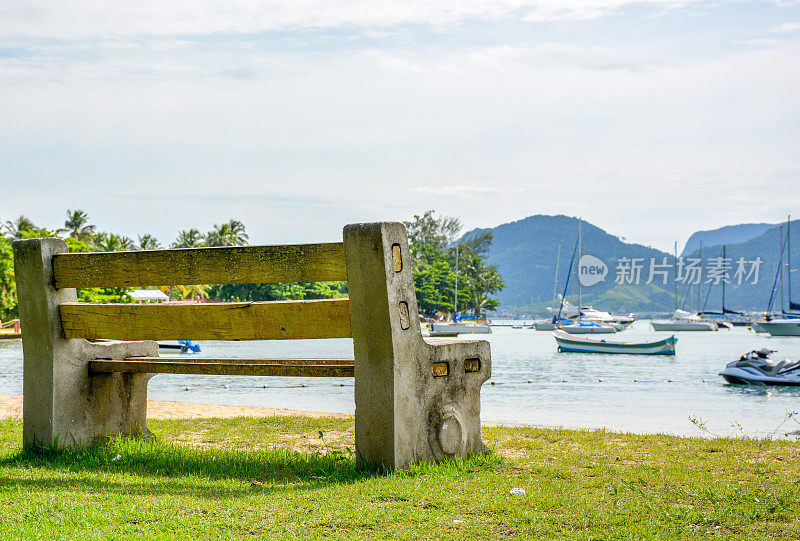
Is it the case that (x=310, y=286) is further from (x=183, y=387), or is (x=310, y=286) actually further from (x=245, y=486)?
(x=245, y=486)

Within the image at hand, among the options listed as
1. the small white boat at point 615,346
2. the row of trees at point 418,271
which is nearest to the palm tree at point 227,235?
the row of trees at point 418,271

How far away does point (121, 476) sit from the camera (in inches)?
223

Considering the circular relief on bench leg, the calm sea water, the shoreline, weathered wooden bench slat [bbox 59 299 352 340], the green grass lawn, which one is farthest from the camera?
the calm sea water

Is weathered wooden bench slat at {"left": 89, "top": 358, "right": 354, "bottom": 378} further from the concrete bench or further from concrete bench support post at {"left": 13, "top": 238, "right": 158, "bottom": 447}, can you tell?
concrete bench support post at {"left": 13, "top": 238, "right": 158, "bottom": 447}

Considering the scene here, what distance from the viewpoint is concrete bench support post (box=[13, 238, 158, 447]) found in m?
6.36

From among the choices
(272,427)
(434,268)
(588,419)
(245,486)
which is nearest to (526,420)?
(588,419)

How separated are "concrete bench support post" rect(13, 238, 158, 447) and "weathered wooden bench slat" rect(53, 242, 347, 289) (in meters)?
0.14

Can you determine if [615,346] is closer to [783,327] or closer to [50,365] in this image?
[783,327]

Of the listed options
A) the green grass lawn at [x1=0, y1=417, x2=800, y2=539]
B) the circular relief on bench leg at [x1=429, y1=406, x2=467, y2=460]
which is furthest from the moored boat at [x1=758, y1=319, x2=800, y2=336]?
the circular relief on bench leg at [x1=429, y1=406, x2=467, y2=460]

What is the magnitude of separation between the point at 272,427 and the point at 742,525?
628cm

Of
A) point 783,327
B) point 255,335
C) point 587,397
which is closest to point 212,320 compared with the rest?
point 255,335

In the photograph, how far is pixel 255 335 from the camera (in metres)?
5.88

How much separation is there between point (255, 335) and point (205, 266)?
0.62 m

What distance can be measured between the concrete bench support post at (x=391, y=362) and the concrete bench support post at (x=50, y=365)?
7.95 feet
